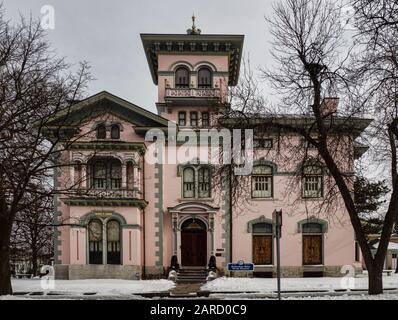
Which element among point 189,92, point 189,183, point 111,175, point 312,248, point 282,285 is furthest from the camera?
point 189,92

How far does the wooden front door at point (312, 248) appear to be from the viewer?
107 ft

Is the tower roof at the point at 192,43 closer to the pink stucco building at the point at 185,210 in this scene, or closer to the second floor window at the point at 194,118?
the pink stucco building at the point at 185,210

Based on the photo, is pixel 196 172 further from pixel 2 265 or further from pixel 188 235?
pixel 2 265

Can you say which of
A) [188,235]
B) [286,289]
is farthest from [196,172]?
[286,289]

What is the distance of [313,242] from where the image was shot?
108 ft

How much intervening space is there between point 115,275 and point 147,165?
23.9ft

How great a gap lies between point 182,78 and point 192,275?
13469 millimetres

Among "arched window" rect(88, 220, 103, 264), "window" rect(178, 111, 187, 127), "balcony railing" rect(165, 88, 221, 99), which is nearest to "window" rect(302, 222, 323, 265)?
"window" rect(178, 111, 187, 127)

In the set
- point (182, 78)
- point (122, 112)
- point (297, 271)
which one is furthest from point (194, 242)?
point (182, 78)

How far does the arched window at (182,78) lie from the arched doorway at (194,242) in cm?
941

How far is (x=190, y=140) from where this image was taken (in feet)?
107

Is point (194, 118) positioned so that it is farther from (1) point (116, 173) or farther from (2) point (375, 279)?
(2) point (375, 279)

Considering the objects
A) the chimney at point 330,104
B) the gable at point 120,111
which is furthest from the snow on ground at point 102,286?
the chimney at point 330,104

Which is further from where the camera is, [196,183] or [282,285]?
[196,183]
